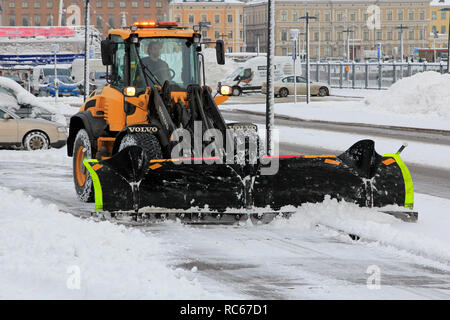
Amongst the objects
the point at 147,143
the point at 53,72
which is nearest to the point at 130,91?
the point at 147,143

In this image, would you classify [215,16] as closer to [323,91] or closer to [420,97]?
[323,91]

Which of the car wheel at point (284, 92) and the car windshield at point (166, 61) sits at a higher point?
the car windshield at point (166, 61)

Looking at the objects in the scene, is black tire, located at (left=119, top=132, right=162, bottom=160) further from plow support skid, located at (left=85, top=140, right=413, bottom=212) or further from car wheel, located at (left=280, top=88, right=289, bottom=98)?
car wheel, located at (left=280, top=88, right=289, bottom=98)

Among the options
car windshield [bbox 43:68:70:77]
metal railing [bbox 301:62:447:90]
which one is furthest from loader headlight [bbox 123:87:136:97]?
car windshield [bbox 43:68:70:77]

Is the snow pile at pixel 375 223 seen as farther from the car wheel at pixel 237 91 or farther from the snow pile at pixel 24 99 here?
the car wheel at pixel 237 91

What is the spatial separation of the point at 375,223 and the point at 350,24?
14299 centimetres

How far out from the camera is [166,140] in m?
11.1

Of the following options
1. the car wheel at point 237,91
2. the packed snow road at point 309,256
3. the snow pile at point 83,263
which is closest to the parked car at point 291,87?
the car wheel at point 237,91

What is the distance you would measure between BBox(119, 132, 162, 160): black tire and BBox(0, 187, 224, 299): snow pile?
1393 millimetres

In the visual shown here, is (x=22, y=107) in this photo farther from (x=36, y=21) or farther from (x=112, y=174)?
(x=36, y=21)

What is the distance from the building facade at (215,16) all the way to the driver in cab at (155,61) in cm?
13434

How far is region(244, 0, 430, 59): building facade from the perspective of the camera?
148250 millimetres

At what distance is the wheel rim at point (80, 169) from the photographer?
42.4 ft

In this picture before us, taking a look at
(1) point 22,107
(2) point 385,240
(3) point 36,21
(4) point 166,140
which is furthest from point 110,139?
(3) point 36,21
